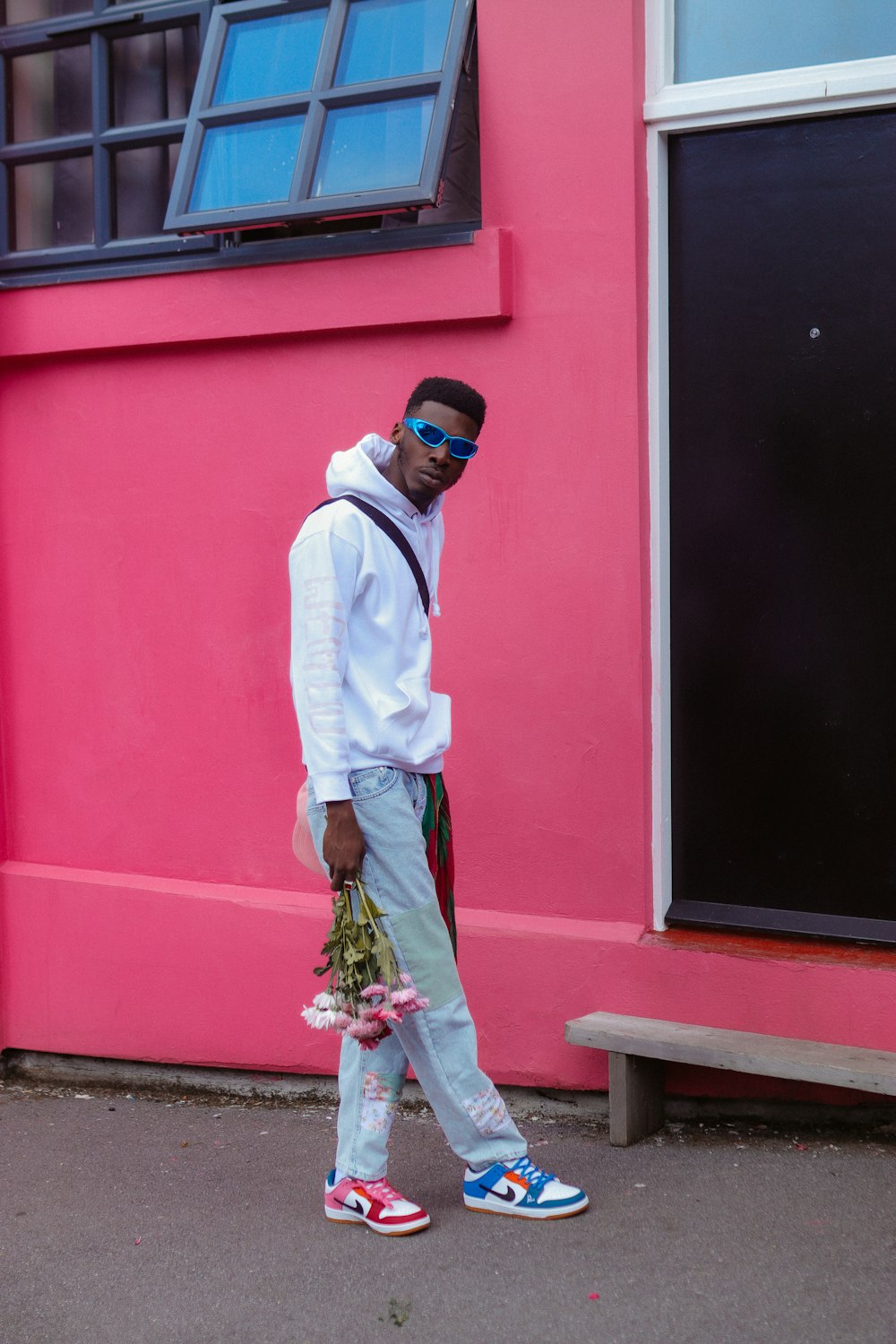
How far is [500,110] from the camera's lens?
14.3 feet

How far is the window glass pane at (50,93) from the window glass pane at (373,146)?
1149 mm

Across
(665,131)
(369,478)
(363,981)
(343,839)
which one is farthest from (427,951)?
(665,131)

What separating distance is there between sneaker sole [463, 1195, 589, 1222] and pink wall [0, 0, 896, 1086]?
739mm

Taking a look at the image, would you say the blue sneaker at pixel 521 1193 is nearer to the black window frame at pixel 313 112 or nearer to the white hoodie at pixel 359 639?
the white hoodie at pixel 359 639

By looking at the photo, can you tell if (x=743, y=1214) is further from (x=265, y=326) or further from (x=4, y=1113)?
(x=265, y=326)

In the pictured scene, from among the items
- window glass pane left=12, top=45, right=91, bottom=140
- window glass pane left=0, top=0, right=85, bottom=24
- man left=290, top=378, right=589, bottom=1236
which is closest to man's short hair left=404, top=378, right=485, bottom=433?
→ man left=290, top=378, right=589, bottom=1236

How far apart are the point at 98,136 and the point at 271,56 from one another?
31.1 inches

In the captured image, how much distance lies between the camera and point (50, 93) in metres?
5.21

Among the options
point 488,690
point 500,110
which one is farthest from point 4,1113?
point 500,110

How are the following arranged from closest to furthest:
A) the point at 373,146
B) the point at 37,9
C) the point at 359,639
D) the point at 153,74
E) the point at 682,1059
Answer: the point at 359,639, the point at 682,1059, the point at 373,146, the point at 153,74, the point at 37,9

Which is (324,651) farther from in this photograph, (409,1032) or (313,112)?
(313,112)

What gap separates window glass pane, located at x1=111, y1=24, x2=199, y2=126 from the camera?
4.99m

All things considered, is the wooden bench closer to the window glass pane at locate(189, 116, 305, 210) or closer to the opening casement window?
the opening casement window

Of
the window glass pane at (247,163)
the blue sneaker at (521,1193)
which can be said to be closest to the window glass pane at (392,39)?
the window glass pane at (247,163)
